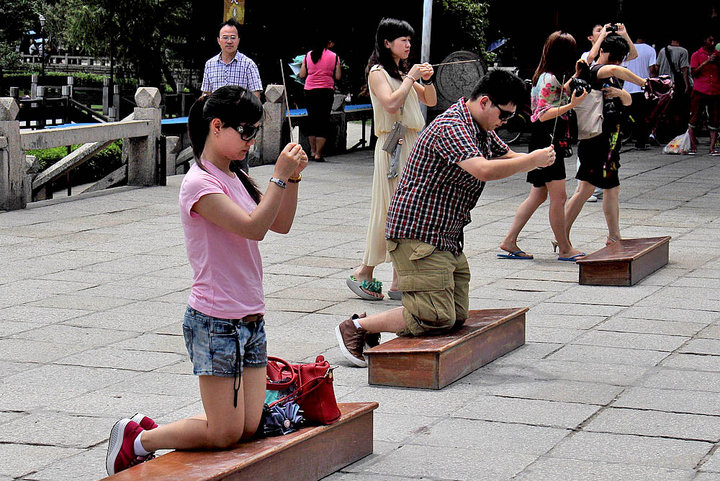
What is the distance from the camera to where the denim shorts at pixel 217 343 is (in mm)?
3582

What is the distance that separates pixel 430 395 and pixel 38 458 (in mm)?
1784

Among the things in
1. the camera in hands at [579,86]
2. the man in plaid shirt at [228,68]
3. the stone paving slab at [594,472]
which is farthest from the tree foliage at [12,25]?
the stone paving slab at [594,472]

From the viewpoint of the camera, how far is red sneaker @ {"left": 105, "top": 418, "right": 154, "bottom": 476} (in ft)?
12.2

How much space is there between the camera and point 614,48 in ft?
27.5

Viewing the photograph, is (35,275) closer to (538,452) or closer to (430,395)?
(430,395)

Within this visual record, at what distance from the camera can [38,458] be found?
411cm

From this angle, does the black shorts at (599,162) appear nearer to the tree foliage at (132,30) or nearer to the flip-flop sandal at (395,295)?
the flip-flop sandal at (395,295)

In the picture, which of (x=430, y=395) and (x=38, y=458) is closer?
(x=38, y=458)

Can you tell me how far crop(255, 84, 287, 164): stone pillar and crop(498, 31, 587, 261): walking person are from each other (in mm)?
7073

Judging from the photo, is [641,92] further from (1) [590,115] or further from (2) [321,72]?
(1) [590,115]

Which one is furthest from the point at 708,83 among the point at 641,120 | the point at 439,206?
the point at 439,206

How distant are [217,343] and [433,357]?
64.9 inches

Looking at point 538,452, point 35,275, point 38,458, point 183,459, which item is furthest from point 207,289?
point 35,275

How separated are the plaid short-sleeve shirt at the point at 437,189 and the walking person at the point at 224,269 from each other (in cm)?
165
